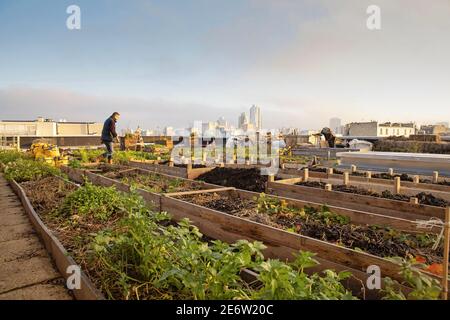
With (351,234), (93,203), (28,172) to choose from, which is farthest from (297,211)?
(28,172)

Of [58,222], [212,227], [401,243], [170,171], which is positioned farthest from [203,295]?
[170,171]

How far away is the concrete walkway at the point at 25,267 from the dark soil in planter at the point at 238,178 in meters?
4.89

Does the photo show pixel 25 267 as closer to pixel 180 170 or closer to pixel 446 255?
pixel 446 255

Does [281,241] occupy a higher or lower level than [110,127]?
lower

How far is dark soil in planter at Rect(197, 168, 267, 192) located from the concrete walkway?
4.89 metres

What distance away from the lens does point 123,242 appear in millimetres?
2861

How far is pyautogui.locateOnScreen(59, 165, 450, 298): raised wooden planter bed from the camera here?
278 centimetres

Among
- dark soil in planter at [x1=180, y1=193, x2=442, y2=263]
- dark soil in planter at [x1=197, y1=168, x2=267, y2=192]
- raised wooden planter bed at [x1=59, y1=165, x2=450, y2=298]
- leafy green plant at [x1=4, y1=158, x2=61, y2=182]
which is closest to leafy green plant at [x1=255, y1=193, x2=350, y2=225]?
dark soil in planter at [x1=180, y1=193, x2=442, y2=263]

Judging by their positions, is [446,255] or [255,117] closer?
[446,255]

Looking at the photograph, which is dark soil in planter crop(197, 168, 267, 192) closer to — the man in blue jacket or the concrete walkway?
the man in blue jacket

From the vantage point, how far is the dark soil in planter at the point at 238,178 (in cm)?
795

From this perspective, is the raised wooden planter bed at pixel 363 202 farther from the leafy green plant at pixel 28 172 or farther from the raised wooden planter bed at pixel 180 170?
the leafy green plant at pixel 28 172

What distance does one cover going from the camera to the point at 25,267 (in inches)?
129

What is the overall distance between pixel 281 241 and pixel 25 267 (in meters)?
2.83
